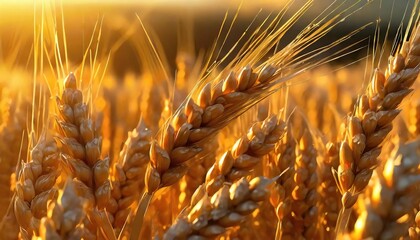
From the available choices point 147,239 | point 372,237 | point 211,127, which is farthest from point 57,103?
point 372,237

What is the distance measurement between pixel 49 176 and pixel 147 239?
0.54m

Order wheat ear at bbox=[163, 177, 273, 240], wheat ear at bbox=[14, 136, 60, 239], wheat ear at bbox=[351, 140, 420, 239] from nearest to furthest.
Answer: wheat ear at bbox=[351, 140, 420, 239] → wheat ear at bbox=[163, 177, 273, 240] → wheat ear at bbox=[14, 136, 60, 239]

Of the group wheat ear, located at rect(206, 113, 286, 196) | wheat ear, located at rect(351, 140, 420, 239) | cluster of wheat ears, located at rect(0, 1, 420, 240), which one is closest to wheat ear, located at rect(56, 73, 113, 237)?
cluster of wheat ears, located at rect(0, 1, 420, 240)

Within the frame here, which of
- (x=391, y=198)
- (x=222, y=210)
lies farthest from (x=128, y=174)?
(x=391, y=198)

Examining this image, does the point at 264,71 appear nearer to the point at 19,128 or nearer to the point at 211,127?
the point at 211,127

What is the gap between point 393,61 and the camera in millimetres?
1268

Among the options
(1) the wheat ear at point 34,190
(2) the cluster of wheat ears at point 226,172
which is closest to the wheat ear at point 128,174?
(2) the cluster of wheat ears at point 226,172

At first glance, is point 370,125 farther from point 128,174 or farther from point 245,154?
point 128,174

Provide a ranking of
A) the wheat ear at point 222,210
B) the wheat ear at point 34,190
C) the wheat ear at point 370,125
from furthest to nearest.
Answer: the wheat ear at point 370,125
the wheat ear at point 34,190
the wheat ear at point 222,210

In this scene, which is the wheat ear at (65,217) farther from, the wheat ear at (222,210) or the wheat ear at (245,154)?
the wheat ear at (245,154)

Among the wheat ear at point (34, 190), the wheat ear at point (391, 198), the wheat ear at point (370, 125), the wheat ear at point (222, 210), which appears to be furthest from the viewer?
the wheat ear at point (370, 125)

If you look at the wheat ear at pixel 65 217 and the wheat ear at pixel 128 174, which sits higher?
the wheat ear at pixel 65 217

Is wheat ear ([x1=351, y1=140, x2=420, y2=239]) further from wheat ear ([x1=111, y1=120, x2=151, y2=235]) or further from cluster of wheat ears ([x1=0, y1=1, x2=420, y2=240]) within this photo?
wheat ear ([x1=111, y1=120, x2=151, y2=235])

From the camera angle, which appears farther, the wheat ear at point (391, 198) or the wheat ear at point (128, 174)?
the wheat ear at point (128, 174)
